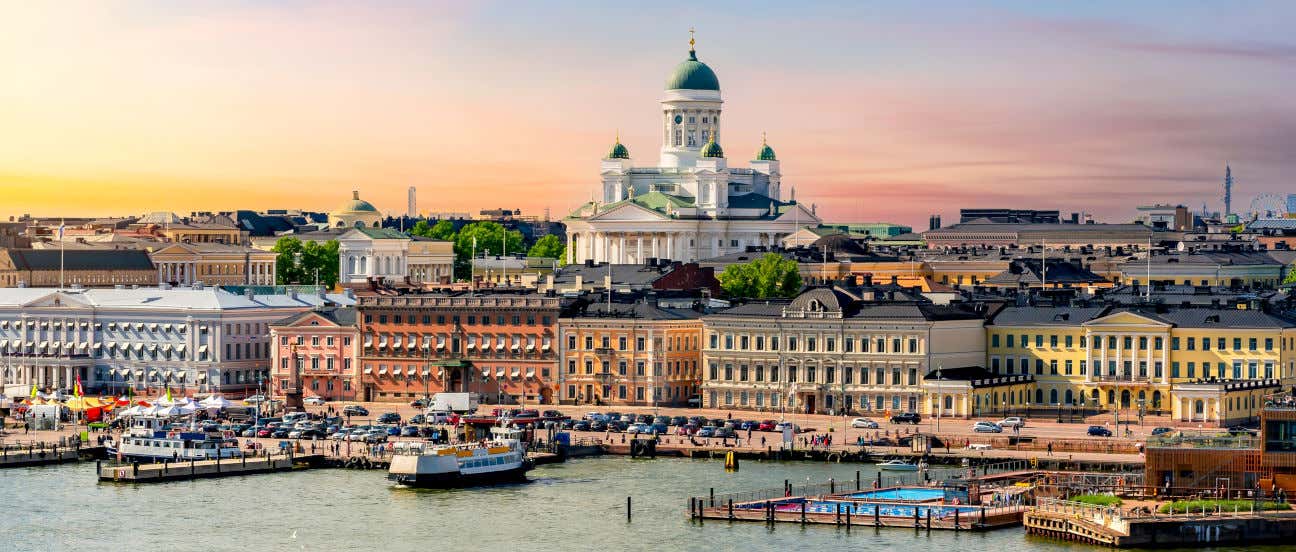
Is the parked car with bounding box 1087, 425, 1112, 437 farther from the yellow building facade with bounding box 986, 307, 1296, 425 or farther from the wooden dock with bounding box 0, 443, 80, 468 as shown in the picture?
the wooden dock with bounding box 0, 443, 80, 468

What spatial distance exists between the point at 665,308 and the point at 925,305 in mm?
13215

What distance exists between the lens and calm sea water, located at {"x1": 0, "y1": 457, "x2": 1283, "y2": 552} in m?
77.1

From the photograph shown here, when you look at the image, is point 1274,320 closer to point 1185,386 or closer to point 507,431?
point 1185,386

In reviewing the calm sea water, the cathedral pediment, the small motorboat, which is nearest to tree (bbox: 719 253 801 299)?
the cathedral pediment

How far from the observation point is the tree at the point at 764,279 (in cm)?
14750

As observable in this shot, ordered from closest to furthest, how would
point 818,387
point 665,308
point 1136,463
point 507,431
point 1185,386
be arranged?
point 1136,463 < point 507,431 < point 1185,386 < point 818,387 < point 665,308

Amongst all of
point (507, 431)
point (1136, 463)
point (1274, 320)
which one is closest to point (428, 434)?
point (507, 431)

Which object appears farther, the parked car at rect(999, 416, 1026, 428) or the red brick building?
the red brick building

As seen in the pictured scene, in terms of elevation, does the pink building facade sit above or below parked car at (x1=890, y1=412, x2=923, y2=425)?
above


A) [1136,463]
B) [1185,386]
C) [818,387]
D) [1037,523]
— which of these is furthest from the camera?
[818,387]

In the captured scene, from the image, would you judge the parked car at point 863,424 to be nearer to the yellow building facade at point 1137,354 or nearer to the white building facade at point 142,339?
the yellow building facade at point 1137,354

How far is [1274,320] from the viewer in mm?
108250

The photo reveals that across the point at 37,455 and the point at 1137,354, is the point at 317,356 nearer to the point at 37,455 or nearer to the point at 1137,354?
the point at 37,455

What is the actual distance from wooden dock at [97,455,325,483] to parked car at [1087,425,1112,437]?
27786 mm
